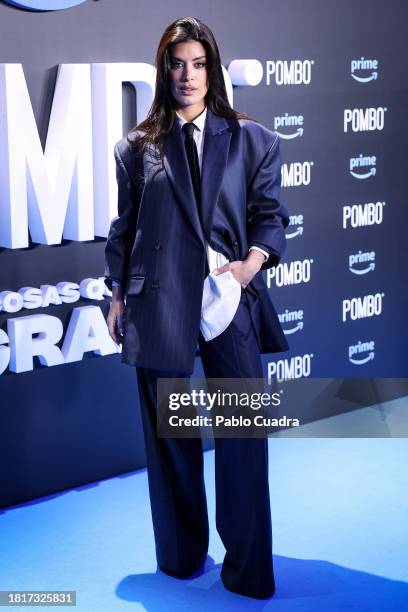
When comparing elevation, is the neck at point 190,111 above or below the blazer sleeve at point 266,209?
above

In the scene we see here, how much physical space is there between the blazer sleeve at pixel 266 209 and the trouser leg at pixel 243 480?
18 centimetres

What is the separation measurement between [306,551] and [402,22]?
9.49ft

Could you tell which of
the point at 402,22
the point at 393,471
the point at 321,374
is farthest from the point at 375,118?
the point at 393,471

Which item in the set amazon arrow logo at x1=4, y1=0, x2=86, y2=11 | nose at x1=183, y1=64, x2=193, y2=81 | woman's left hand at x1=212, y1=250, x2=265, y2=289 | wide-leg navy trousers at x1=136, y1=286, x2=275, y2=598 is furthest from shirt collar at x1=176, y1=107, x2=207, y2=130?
amazon arrow logo at x1=4, y1=0, x2=86, y2=11

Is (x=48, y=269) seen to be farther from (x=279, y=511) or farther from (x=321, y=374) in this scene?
(x=321, y=374)

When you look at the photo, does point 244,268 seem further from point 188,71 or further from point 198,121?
point 188,71

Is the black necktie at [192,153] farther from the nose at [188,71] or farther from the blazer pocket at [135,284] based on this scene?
the blazer pocket at [135,284]

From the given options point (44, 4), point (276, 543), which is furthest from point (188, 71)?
point (276, 543)

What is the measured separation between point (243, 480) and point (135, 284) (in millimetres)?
692

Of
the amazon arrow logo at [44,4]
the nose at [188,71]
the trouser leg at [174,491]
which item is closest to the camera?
the nose at [188,71]

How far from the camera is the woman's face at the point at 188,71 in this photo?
295 centimetres

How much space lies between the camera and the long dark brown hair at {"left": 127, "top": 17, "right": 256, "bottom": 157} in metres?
2.95

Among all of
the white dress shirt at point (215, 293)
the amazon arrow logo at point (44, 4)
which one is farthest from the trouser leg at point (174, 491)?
the amazon arrow logo at point (44, 4)

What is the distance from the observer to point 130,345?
3.10 meters
